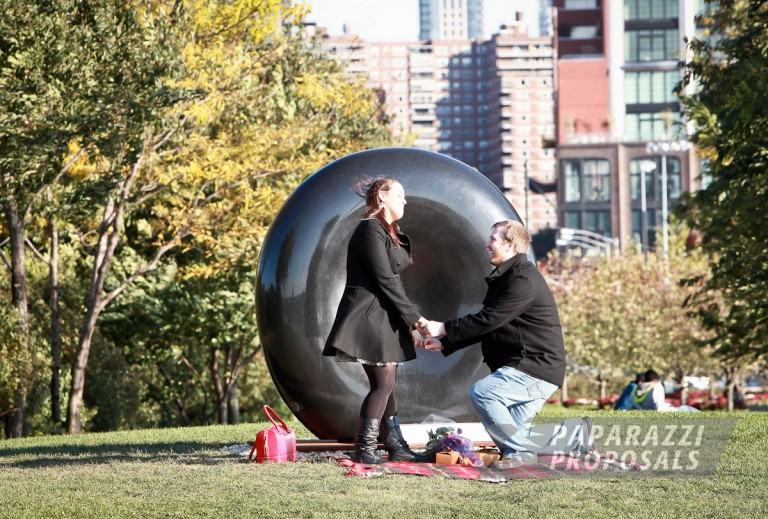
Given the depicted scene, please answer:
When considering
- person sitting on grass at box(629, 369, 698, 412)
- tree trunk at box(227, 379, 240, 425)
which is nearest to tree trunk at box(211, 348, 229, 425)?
tree trunk at box(227, 379, 240, 425)

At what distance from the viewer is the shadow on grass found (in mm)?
8383

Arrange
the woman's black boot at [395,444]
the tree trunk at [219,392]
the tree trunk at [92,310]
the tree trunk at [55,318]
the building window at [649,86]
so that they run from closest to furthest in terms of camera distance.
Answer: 1. the woman's black boot at [395,444]
2. the tree trunk at [92,310]
3. the tree trunk at [55,318]
4. the tree trunk at [219,392]
5. the building window at [649,86]

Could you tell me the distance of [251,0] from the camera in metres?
18.1

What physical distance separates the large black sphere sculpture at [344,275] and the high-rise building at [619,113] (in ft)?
309

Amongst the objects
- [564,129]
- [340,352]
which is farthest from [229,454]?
[564,129]

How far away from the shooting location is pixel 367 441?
759cm

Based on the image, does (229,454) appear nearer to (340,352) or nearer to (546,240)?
(340,352)

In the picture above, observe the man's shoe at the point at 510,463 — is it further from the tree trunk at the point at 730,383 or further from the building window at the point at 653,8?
the building window at the point at 653,8

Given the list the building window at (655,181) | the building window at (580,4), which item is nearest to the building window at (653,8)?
the building window at (580,4)

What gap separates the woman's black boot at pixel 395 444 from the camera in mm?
7824

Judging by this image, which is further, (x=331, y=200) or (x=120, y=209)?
(x=120, y=209)

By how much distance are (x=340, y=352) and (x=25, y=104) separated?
571 cm

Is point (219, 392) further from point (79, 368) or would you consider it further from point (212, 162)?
point (212, 162)

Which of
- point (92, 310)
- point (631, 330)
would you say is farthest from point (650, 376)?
point (631, 330)
